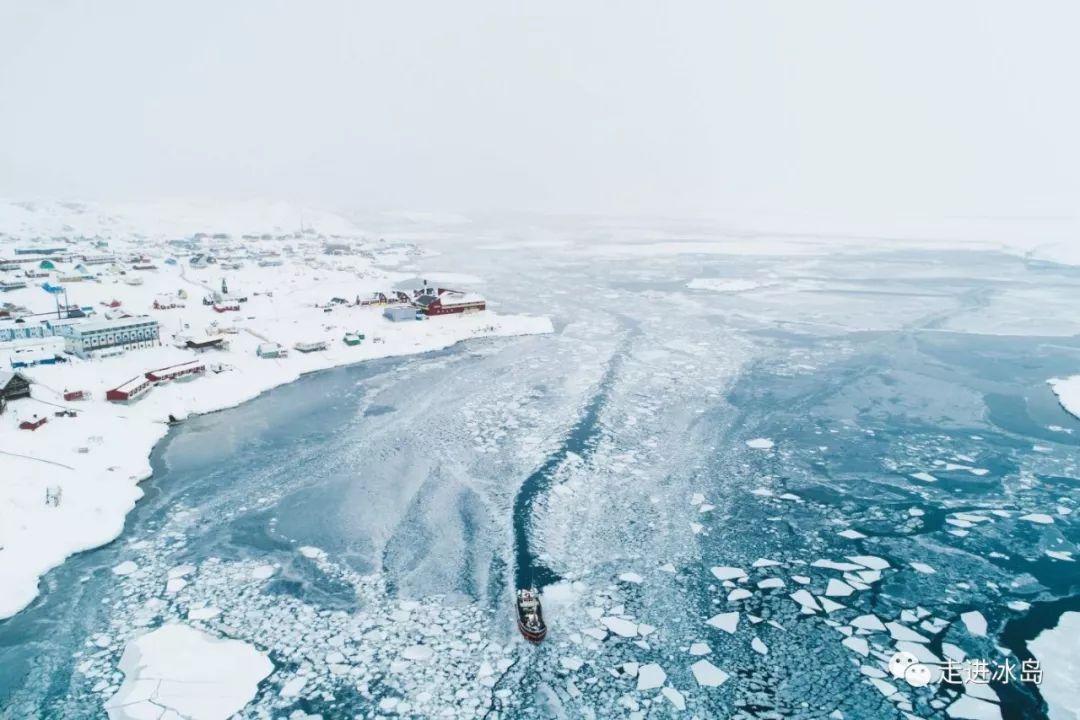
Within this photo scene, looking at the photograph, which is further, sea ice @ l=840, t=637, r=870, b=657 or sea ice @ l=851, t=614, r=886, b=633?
sea ice @ l=851, t=614, r=886, b=633

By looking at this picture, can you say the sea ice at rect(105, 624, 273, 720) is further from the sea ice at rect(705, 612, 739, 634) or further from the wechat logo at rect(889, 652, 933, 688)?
the wechat logo at rect(889, 652, 933, 688)

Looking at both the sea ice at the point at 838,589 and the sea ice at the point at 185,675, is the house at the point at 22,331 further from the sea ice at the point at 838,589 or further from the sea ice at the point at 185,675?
the sea ice at the point at 838,589

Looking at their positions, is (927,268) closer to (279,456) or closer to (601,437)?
(601,437)

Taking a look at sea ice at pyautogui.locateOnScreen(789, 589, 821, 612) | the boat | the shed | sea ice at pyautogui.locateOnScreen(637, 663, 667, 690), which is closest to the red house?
the shed

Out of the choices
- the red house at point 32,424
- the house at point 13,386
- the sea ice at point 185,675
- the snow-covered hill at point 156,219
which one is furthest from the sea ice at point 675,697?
the snow-covered hill at point 156,219

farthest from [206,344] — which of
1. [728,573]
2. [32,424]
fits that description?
[728,573]

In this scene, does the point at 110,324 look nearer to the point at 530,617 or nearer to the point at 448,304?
the point at 448,304

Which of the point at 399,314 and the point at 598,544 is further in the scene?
the point at 399,314
